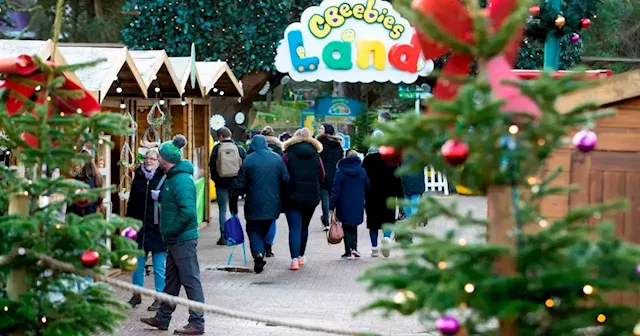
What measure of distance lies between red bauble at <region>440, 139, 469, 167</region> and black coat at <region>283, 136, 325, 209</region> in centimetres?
960

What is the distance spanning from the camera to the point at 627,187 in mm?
7703

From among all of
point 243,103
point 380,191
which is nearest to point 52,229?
point 380,191

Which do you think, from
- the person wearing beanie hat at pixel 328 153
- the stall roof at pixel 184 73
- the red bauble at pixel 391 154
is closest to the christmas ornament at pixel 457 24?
the red bauble at pixel 391 154

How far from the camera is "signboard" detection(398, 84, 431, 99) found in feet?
84.4

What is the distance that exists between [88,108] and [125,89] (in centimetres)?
764

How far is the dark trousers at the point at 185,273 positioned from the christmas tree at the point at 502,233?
18.1 feet

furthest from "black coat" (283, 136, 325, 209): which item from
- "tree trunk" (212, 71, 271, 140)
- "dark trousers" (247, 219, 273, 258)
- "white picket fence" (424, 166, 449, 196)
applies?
"white picket fence" (424, 166, 449, 196)

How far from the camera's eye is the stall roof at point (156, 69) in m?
13.1

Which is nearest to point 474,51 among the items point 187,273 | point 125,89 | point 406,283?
point 406,283

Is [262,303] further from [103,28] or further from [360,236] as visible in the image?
[103,28]

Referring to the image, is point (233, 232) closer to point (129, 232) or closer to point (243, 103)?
point (129, 232)

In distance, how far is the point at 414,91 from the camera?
26.0 meters

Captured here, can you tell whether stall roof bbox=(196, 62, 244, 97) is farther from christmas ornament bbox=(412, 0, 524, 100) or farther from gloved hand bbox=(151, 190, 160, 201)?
christmas ornament bbox=(412, 0, 524, 100)

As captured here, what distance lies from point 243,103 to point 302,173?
12.8m
